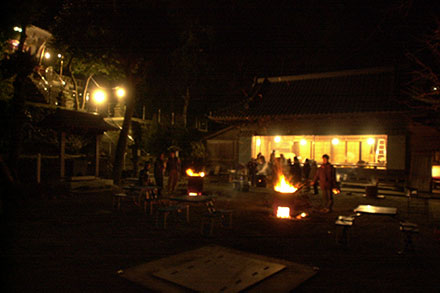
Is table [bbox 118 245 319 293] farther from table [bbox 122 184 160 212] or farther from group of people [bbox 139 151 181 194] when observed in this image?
group of people [bbox 139 151 181 194]

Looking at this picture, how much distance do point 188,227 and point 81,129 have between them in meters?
9.05

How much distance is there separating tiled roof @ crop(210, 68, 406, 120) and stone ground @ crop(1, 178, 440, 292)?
746 cm

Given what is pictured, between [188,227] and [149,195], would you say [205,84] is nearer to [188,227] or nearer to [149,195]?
[149,195]

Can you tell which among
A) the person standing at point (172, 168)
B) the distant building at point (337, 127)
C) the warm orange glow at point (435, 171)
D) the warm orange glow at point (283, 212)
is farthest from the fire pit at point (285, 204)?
the warm orange glow at point (435, 171)

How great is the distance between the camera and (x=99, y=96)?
25.0 meters

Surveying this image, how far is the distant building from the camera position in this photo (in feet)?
52.4

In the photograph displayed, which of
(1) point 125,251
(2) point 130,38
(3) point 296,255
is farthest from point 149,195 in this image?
(2) point 130,38

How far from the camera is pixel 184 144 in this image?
2452 centimetres

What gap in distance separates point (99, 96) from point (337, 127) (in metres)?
18.0

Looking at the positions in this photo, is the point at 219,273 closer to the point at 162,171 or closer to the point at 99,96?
the point at 162,171

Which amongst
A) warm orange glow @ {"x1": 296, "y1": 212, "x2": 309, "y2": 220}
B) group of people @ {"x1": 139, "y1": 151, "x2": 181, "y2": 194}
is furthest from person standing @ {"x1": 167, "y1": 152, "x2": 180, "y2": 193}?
warm orange glow @ {"x1": 296, "y1": 212, "x2": 309, "y2": 220}

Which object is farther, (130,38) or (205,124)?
(205,124)

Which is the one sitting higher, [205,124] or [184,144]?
[205,124]

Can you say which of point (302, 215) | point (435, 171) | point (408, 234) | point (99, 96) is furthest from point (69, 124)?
point (435, 171)
